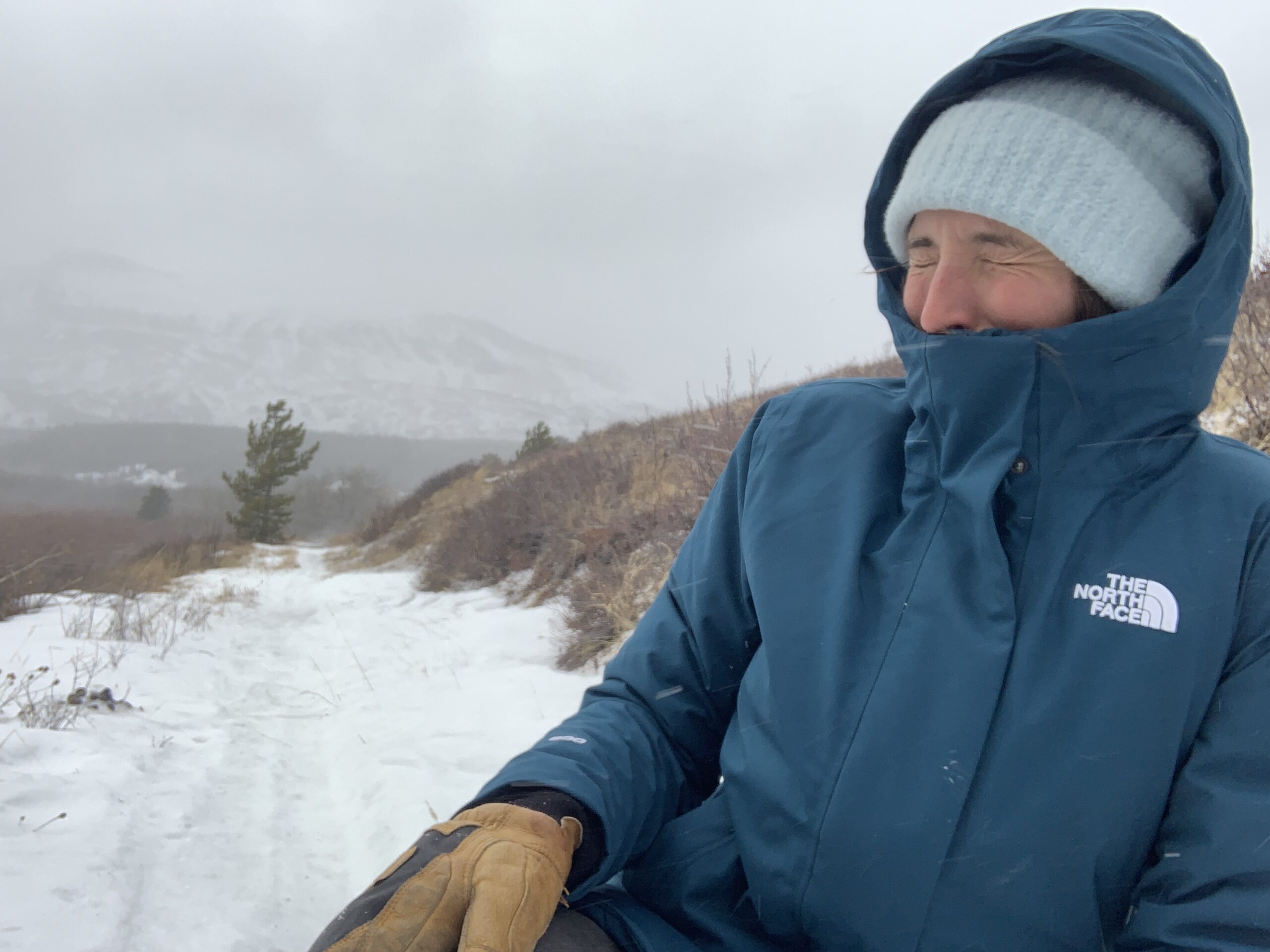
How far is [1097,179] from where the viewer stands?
0.99m

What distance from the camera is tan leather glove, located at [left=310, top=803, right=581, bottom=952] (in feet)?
3.07

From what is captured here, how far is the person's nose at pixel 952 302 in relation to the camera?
1.08 metres

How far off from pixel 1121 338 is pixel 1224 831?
0.60 meters

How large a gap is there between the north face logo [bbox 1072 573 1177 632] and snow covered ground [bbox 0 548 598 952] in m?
2.13

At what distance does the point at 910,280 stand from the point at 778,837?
929 mm

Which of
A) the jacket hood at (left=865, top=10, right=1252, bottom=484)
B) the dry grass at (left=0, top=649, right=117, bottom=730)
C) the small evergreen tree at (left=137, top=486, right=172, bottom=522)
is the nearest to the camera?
the jacket hood at (left=865, top=10, right=1252, bottom=484)

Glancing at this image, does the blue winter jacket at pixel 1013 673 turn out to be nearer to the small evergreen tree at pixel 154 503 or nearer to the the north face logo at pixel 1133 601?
the the north face logo at pixel 1133 601

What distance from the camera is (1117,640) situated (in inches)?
34.8

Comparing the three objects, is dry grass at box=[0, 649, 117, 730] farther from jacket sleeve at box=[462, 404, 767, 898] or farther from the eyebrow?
the eyebrow

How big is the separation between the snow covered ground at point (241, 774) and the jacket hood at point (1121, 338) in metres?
2.19

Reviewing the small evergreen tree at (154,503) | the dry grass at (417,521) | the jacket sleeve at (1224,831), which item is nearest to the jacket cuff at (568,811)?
the jacket sleeve at (1224,831)

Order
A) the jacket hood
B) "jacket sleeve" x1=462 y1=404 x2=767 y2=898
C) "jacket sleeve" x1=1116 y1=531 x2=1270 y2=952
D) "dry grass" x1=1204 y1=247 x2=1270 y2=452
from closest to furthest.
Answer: "jacket sleeve" x1=1116 y1=531 x2=1270 y2=952
the jacket hood
"jacket sleeve" x1=462 y1=404 x2=767 y2=898
"dry grass" x1=1204 y1=247 x2=1270 y2=452

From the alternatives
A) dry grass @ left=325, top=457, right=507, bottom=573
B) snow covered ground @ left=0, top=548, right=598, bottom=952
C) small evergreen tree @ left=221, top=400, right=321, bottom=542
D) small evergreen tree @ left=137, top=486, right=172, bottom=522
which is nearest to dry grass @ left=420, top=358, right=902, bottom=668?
snow covered ground @ left=0, top=548, right=598, bottom=952

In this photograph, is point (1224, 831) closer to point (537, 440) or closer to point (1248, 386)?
point (1248, 386)
